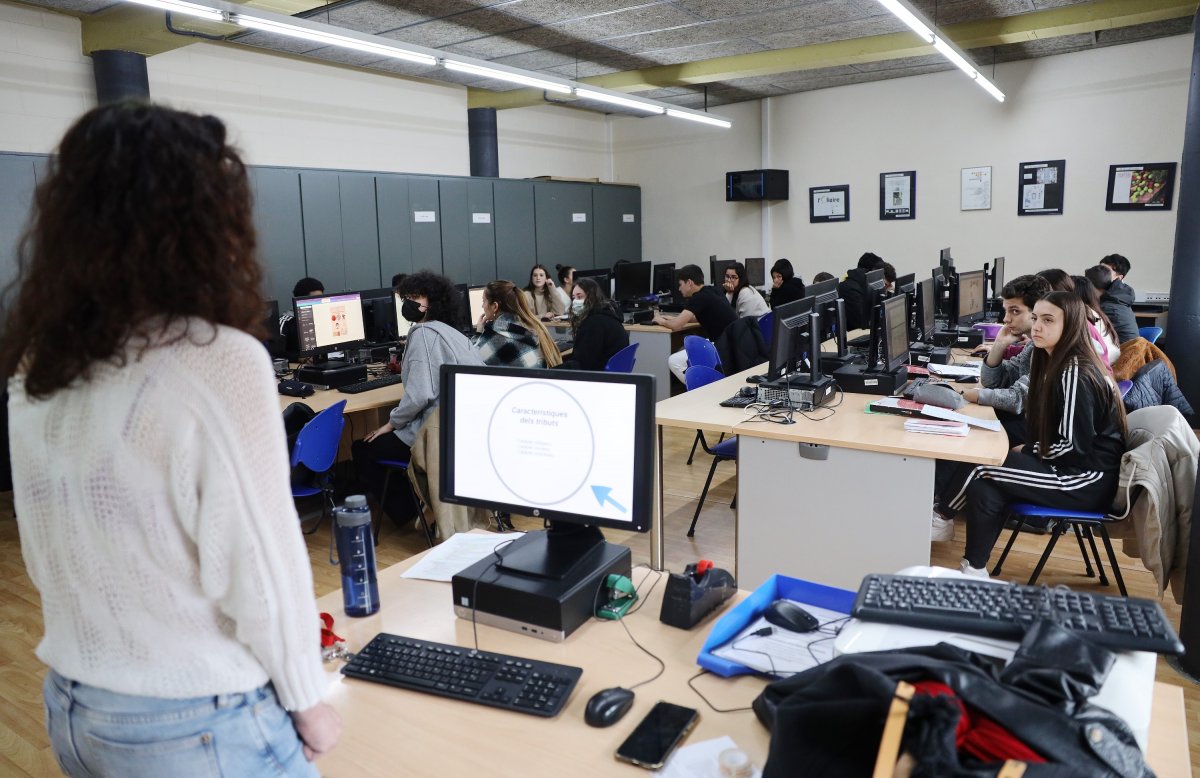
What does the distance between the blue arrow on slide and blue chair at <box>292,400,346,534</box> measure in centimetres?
220

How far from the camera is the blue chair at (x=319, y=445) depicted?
3.50 m

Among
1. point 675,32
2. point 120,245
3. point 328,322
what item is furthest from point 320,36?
point 120,245

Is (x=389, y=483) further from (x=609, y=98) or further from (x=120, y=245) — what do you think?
(x=609, y=98)

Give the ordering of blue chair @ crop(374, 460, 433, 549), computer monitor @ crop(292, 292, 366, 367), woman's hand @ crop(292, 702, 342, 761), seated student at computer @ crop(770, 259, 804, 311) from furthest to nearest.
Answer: seated student at computer @ crop(770, 259, 804, 311) → computer monitor @ crop(292, 292, 366, 367) → blue chair @ crop(374, 460, 433, 549) → woman's hand @ crop(292, 702, 342, 761)

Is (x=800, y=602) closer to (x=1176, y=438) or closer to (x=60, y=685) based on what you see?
(x=60, y=685)

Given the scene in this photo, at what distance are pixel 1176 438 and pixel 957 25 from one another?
196 inches

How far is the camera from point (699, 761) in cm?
114

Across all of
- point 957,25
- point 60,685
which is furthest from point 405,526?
point 957,25

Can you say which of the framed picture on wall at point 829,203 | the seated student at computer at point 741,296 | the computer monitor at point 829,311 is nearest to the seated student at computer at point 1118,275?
the seated student at computer at point 741,296

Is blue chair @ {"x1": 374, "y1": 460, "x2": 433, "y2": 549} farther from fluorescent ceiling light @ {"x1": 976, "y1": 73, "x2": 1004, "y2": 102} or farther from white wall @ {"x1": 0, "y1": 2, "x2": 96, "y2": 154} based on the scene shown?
fluorescent ceiling light @ {"x1": 976, "y1": 73, "x2": 1004, "y2": 102}

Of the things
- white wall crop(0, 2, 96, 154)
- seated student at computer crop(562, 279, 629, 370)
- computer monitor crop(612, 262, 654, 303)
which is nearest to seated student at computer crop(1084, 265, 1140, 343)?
seated student at computer crop(562, 279, 629, 370)

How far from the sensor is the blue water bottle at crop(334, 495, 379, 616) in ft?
5.14

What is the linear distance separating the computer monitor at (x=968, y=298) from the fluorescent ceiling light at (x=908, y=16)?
1.64 metres

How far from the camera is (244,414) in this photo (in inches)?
35.9
